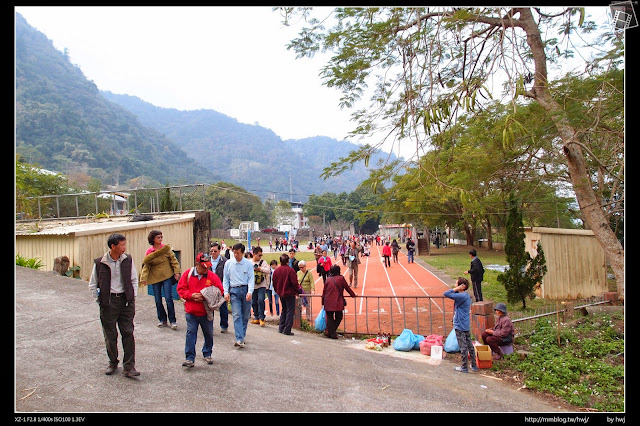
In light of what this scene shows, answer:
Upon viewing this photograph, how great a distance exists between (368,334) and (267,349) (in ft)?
9.94

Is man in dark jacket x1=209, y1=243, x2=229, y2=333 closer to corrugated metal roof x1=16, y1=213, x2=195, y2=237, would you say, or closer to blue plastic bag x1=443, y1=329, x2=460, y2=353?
corrugated metal roof x1=16, y1=213, x2=195, y2=237

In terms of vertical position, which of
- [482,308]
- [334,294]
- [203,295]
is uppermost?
[203,295]

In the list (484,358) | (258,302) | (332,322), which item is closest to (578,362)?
(484,358)

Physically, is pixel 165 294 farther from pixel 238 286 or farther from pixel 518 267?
pixel 518 267

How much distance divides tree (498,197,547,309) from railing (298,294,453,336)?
194cm

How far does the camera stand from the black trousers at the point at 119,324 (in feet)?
16.6

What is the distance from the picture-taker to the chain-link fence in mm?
16922

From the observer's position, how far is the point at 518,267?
1248 cm

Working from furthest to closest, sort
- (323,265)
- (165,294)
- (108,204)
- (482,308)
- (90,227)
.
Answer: (108,204) → (323,265) → (90,227) → (482,308) → (165,294)


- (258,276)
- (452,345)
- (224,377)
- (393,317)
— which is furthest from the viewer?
(393,317)

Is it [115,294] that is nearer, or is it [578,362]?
[115,294]

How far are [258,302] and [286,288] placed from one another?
4.57 feet

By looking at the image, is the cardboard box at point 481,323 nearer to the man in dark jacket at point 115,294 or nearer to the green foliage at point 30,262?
the man in dark jacket at point 115,294
